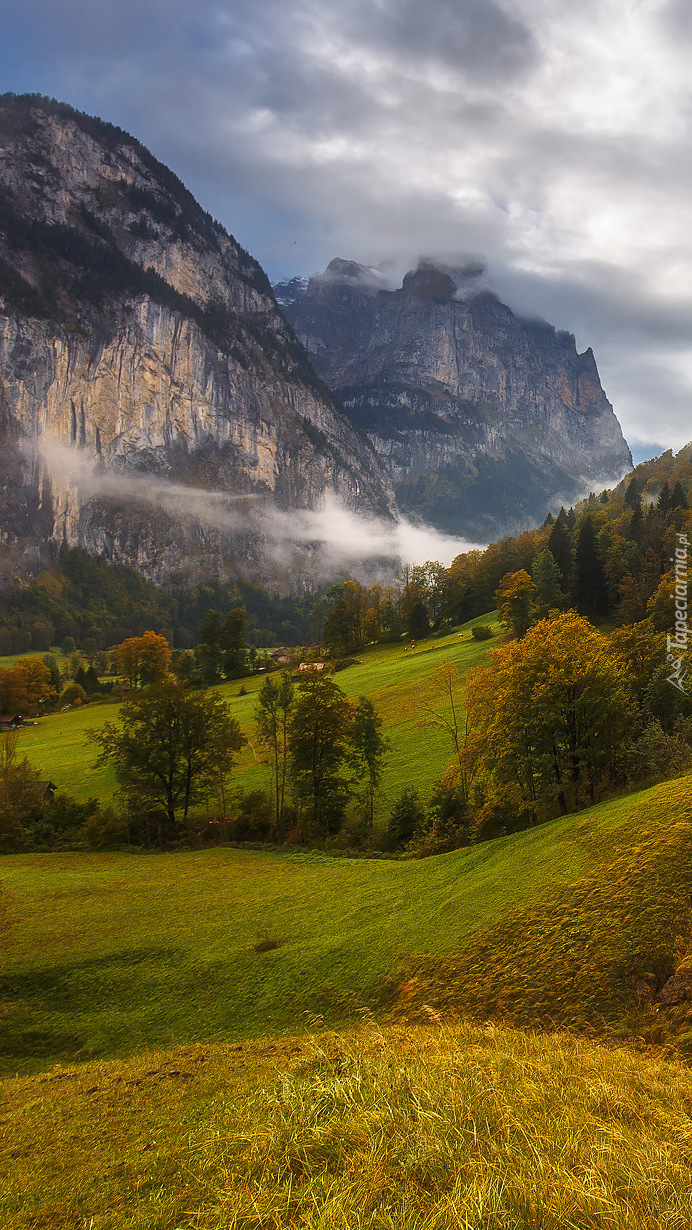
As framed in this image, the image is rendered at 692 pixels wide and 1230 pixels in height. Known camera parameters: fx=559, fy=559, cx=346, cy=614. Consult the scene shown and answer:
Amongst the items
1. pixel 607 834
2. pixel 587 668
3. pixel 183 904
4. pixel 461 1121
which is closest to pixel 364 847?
pixel 183 904

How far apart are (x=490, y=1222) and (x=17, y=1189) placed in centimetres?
667

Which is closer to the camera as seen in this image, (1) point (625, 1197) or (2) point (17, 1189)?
(1) point (625, 1197)

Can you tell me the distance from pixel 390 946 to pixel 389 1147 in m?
12.1

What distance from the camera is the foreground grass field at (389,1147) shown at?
12.7ft

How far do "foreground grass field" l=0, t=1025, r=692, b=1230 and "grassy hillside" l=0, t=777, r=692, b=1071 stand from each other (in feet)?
9.16

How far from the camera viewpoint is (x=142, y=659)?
9719cm

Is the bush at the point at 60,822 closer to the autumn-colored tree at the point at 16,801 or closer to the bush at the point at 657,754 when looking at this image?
the autumn-colored tree at the point at 16,801

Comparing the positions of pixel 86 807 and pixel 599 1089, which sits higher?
pixel 599 1089

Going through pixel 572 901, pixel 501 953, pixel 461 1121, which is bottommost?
pixel 501 953

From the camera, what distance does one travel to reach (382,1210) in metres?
3.90

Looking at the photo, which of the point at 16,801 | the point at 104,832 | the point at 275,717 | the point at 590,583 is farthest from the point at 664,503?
the point at 16,801

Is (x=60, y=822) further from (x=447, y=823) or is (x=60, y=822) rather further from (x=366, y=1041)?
(x=366, y=1041)

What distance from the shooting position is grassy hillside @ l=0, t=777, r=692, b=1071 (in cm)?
1135

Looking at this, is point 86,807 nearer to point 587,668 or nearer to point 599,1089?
point 587,668
